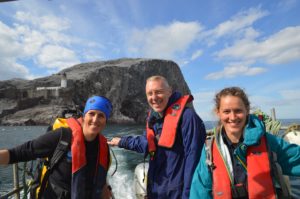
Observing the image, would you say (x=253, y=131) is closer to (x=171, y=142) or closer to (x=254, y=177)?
(x=254, y=177)

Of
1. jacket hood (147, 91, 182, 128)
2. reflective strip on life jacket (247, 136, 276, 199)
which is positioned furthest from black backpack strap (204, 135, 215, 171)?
jacket hood (147, 91, 182, 128)

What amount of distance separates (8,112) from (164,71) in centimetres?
5098

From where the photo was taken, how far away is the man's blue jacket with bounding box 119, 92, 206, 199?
9.29 ft

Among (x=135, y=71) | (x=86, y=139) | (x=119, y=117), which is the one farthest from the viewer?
(x=135, y=71)

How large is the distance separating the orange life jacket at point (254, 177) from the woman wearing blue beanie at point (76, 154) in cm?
135

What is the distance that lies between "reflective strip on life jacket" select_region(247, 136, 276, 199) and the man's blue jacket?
74cm

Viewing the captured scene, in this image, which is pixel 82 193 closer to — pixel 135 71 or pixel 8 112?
pixel 8 112

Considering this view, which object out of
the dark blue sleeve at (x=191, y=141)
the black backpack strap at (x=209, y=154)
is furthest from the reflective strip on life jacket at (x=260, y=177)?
the dark blue sleeve at (x=191, y=141)

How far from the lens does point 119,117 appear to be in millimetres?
72875

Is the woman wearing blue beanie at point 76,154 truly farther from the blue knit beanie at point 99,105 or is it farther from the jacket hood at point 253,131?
the jacket hood at point 253,131

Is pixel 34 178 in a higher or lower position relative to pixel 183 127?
lower

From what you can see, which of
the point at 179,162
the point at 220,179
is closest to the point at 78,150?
the point at 179,162

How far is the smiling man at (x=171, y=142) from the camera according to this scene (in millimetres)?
2879

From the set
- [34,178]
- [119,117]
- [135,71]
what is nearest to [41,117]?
[119,117]
